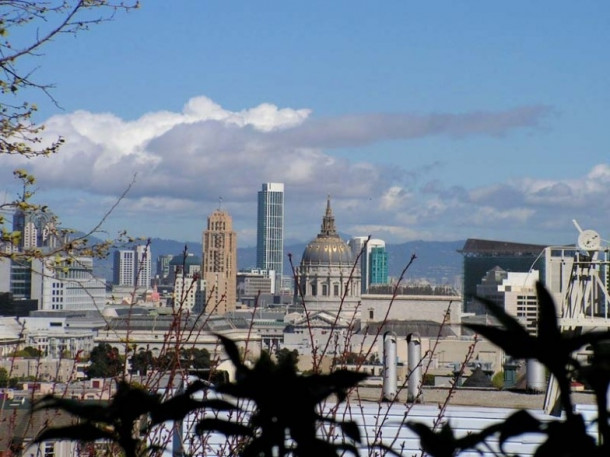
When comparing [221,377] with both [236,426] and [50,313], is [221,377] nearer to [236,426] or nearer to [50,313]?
[236,426]

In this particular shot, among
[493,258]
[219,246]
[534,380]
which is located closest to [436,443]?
[534,380]

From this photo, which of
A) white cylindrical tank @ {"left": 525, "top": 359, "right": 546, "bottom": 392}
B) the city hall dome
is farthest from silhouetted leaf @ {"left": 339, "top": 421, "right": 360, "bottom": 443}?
the city hall dome

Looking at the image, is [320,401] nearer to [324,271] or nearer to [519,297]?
[519,297]

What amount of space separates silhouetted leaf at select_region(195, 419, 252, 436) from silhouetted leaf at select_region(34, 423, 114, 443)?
0.10m

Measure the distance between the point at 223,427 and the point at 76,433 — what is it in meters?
0.16

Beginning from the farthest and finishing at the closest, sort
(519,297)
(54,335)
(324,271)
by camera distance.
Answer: (324,271)
(519,297)
(54,335)

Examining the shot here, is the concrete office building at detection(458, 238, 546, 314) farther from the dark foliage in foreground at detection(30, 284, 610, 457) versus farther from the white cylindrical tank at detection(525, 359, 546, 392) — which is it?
the dark foliage in foreground at detection(30, 284, 610, 457)

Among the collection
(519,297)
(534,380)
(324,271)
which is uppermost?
(324,271)

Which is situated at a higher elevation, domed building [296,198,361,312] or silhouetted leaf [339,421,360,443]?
domed building [296,198,361,312]

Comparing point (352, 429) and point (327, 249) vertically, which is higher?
point (327, 249)

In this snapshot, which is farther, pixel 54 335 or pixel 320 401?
pixel 54 335

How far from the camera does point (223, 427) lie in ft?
4.61

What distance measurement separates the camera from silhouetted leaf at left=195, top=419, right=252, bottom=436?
4.49 ft

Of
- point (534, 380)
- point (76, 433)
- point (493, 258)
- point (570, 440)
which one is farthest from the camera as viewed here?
point (493, 258)
